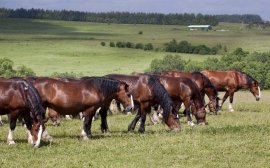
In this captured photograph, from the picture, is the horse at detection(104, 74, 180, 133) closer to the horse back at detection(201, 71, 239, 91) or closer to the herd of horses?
the herd of horses

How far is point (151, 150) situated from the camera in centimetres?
1434

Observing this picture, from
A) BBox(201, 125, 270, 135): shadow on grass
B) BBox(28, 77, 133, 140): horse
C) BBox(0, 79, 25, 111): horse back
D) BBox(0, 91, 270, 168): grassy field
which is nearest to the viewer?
BBox(0, 91, 270, 168): grassy field

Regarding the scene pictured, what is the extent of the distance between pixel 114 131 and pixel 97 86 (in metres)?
3.20

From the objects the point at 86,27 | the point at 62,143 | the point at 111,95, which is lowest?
the point at 86,27

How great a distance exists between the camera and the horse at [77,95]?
1667 centimetres

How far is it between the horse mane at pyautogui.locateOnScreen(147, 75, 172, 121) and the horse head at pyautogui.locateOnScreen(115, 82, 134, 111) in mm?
1207

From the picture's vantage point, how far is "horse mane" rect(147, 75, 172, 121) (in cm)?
1792

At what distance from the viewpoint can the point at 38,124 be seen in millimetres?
15531

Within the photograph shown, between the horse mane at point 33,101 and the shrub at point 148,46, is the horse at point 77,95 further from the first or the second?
the shrub at point 148,46

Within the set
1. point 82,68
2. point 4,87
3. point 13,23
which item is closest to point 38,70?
point 82,68

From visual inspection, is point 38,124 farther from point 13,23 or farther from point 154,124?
point 13,23

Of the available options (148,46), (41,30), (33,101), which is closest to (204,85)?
(33,101)

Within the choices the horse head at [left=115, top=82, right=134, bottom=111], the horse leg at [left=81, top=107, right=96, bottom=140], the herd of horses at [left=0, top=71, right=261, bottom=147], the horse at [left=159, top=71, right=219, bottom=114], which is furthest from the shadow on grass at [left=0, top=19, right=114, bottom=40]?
the horse leg at [left=81, top=107, right=96, bottom=140]

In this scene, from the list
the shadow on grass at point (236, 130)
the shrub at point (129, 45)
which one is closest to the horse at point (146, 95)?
the shadow on grass at point (236, 130)
